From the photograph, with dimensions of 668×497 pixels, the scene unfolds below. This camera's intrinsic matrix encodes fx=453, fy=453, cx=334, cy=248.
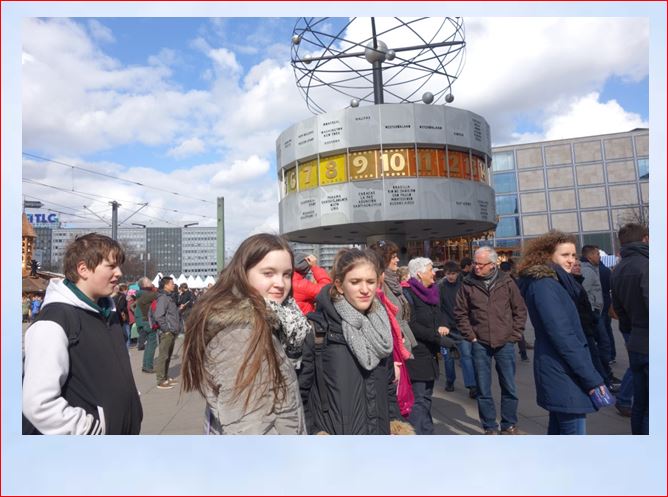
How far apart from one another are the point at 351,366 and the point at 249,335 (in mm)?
951

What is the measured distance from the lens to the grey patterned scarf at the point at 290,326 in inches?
73.4


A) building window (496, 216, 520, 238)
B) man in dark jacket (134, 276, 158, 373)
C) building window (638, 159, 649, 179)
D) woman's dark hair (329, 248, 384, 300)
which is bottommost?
man in dark jacket (134, 276, 158, 373)

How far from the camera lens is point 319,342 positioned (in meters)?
2.54

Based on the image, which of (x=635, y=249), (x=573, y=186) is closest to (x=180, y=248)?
(x=573, y=186)

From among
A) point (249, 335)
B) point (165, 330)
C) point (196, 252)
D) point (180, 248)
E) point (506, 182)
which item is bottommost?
point (165, 330)

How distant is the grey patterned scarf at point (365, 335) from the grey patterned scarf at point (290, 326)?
1.77 ft

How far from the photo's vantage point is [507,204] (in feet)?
178

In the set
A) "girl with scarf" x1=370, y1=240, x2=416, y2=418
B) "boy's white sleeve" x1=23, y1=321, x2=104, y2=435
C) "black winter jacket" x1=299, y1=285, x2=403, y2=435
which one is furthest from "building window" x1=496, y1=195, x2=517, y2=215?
"boy's white sleeve" x1=23, y1=321, x2=104, y2=435

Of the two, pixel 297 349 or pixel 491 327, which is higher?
pixel 297 349

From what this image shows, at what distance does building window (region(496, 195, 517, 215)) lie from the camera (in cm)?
5400

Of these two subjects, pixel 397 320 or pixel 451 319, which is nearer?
pixel 397 320

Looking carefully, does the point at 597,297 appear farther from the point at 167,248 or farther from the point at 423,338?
the point at 167,248

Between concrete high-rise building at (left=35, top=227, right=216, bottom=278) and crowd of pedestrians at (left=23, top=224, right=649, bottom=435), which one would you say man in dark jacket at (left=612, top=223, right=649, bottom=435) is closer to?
crowd of pedestrians at (left=23, top=224, right=649, bottom=435)

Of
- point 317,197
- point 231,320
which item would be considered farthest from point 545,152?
point 231,320
